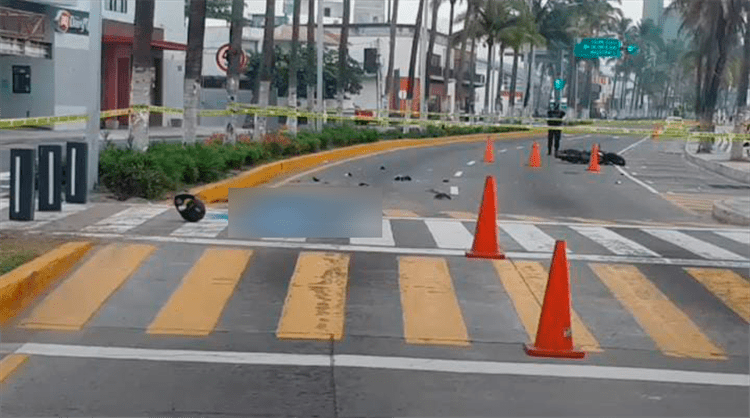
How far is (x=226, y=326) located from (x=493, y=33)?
62.6 meters

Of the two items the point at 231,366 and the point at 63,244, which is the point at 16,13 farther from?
the point at 231,366

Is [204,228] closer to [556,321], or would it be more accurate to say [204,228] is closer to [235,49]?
[556,321]

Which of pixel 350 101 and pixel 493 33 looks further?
pixel 350 101

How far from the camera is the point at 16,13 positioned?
39375 millimetres

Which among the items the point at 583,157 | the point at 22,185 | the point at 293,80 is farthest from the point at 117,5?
the point at 22,185

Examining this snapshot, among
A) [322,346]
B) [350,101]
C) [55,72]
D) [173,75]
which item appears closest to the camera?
[322,346]

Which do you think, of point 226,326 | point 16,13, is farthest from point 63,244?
point 16,13

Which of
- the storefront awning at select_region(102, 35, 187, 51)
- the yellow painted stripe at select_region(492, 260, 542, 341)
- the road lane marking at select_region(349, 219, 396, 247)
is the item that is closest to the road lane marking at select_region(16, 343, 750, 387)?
the yellow painted stripe at select_region(492, 260, 542, 341)

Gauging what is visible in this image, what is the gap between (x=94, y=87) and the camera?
54.9 feet

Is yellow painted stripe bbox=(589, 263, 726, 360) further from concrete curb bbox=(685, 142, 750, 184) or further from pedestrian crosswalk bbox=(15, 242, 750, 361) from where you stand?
concrete curb bbox=(685, 142, 750, 184)

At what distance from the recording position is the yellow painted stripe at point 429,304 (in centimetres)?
899

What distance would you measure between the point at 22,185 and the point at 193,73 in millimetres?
10719

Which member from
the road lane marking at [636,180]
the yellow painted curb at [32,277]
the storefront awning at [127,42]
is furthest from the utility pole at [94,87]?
the storefront awning at [127,42]

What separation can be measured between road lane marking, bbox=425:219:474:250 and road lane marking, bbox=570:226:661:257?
1.63m
